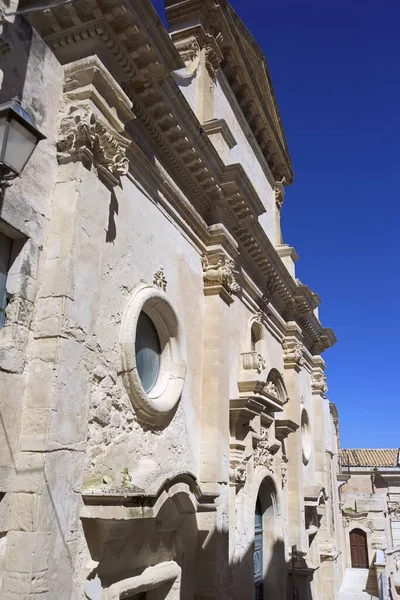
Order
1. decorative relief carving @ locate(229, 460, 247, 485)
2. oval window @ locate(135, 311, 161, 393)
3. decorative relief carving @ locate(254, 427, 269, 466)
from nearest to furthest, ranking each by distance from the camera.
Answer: oval window @ locate(135, 311, 161, 393), decorative relief carving @ locate(229, 460, 247, 485), decorative relief carving @ locate(254, 427, 269, 466)

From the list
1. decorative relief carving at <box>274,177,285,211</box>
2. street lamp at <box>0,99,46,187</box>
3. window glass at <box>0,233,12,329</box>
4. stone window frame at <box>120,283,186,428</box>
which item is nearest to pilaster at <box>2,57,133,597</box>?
window glass at <box>0,233,12,329</box>

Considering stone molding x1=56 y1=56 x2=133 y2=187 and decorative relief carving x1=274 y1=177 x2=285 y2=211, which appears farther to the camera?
decorative relief carving x1=274 y1=177 x2=285 y2=211

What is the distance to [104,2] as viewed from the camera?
5027mm

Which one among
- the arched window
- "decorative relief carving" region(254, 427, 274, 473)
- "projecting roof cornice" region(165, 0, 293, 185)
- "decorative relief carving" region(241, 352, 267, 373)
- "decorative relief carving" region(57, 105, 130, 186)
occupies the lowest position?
"decorative relief carving" region(254, 427, 274, 473)

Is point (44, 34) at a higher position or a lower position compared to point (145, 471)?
higher

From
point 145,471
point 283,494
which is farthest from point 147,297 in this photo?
point 283,494

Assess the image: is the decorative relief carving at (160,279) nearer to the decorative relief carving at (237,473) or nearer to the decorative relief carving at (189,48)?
the decorative relief carving at (237,473)

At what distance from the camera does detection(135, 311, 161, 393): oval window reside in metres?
6.32

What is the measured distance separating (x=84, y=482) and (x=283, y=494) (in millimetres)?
7768

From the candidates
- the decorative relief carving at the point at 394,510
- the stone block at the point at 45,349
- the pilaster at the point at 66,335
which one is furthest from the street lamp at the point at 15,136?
the decorative relief carving at the point at 394,510

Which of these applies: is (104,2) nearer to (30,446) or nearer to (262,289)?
(30,446)

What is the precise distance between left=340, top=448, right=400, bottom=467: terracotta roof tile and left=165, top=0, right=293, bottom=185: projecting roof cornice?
61.7 ft

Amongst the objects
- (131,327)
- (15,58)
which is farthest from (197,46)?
(131,327)

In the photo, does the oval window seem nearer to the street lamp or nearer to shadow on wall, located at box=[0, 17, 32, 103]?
shadow on wall, located at box=[0, 17, 32, 103]
